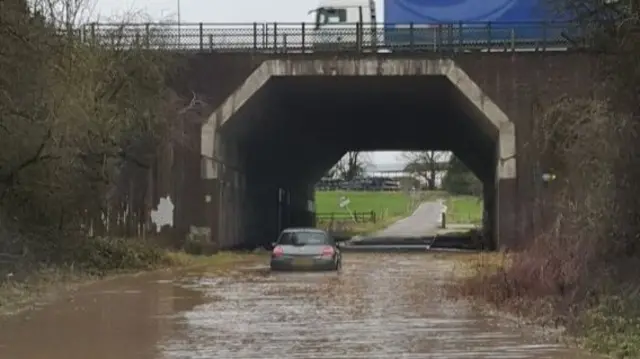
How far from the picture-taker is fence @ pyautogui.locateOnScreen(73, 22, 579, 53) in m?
36.3

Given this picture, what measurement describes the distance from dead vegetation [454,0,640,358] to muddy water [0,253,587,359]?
992 millimetres

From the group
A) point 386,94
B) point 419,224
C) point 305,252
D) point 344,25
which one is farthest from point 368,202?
point 305,252

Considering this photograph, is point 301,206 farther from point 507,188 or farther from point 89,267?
point 89,267

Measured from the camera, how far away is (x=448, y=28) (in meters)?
36.6

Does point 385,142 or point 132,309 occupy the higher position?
point 385,142

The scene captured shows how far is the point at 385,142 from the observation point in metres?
61.1

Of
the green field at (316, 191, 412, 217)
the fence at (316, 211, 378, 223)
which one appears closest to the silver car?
the fence at (316, 211, 378, 223)

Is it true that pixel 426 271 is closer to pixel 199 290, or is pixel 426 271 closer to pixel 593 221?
pixel 199 290

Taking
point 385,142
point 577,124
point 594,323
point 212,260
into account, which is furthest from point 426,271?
point 385,142

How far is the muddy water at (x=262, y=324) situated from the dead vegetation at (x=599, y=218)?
3.25 feet

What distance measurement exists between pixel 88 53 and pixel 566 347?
18219 millimetres

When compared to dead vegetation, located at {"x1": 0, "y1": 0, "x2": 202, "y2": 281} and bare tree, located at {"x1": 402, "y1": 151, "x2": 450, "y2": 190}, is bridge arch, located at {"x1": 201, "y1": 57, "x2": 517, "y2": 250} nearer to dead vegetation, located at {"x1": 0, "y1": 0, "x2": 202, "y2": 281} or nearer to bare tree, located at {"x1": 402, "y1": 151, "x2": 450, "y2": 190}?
dead vegetation, located at {"x1": 0, "y1": 0, "x2": 202, "y2": 281}

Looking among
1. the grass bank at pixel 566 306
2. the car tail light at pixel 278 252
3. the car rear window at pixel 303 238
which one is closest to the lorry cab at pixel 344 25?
the car rear window at pixel 303 238

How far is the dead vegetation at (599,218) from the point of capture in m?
15.7
